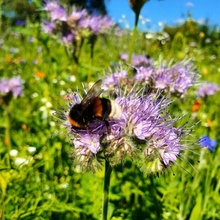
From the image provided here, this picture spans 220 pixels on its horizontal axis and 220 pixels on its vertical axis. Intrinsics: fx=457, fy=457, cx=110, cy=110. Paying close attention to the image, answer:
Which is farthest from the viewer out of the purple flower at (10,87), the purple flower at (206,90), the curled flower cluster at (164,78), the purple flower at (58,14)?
the purple flower at (206,90)

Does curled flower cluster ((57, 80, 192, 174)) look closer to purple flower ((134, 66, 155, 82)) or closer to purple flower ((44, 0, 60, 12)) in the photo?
purple flower ((134, 66, 155, 82))

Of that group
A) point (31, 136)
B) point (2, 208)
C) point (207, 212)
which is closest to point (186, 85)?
point (207, 212)

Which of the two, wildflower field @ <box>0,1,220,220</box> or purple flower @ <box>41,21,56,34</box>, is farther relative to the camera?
purple flower @ <box>41,21,56,34</box>

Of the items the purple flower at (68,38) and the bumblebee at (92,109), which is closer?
the bumblebee at (92,109)

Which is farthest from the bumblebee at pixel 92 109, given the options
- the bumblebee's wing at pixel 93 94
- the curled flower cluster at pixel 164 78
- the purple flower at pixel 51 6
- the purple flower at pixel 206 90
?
the purple flower at pixel 206 90

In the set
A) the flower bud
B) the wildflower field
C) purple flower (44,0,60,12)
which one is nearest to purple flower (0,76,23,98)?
the wildflower field

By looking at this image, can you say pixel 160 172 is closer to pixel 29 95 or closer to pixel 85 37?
pixel 85 37

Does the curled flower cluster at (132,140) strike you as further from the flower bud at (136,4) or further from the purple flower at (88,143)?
the flower bud at (136,4)
